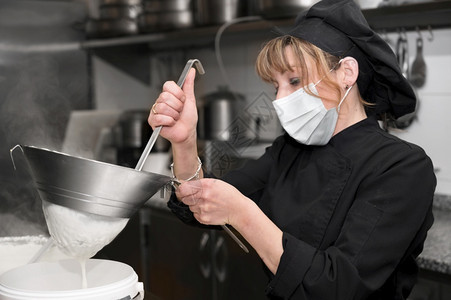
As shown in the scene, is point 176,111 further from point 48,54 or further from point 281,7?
point 48,54

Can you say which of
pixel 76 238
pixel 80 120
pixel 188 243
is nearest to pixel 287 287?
pixel 76 238

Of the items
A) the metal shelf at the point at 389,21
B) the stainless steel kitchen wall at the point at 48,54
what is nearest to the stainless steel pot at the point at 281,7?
the metal shelf at the point at 389,21

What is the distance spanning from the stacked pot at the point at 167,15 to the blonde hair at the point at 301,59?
72.8 inches

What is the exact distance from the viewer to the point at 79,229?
1.09 meters

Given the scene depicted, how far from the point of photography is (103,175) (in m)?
1.02

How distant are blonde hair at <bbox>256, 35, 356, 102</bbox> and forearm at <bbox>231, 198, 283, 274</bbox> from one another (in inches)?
13.8

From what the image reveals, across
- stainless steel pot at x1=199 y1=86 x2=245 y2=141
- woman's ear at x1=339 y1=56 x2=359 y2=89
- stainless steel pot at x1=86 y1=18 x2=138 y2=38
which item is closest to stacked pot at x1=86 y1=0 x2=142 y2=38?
stainless steel pot at x1=86 y1=18 x2=138 y2=38

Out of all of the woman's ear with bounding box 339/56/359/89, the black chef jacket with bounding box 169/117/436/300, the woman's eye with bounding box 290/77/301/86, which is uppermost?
the woman's ear with bounding box 339/56/359/89

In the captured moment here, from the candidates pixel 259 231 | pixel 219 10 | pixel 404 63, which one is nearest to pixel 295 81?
pixel 259 231

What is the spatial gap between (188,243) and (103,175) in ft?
5.94

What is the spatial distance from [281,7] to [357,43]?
1227 millimetres

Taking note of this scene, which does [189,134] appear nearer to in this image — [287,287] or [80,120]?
[287,287]

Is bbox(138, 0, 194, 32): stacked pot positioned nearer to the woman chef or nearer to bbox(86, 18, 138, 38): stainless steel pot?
bbox(86, 18, 138, 38): stainless steel pot

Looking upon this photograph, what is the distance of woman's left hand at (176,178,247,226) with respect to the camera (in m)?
1.20
